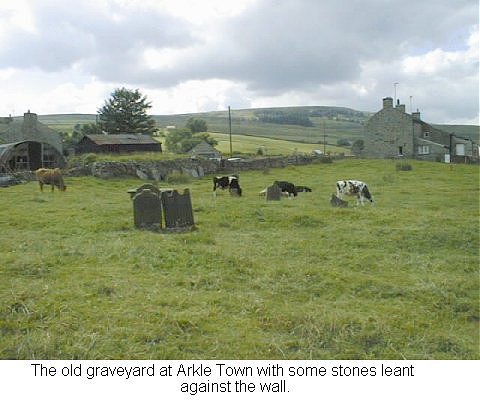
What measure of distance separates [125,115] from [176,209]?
70.1m

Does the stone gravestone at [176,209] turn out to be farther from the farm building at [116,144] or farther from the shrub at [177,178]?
the farm building at [116,144]

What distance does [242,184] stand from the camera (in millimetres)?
33531

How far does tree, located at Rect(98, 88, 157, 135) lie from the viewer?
80562 mm

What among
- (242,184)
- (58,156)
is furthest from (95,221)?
(58,156)

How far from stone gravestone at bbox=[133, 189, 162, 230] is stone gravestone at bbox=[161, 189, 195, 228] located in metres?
0.27

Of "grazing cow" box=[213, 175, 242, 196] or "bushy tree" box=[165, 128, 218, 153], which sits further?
"bushy tree" box=[165, 128, 218, 153]

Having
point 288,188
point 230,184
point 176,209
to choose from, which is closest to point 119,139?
point 230,184

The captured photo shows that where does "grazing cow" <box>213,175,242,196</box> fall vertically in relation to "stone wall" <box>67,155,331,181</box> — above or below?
below

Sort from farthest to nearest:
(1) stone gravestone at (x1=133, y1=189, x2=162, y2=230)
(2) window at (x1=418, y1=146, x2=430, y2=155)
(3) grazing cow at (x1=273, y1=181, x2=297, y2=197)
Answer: (2) window at (x1=418, y1=146, x2=430, y2=155)
(3) grazing cow at (x1=273, y1=181, x2=297, y2=197)
(1) stone gravestone at (x1=133, y1=189, x2=162, y2=230)

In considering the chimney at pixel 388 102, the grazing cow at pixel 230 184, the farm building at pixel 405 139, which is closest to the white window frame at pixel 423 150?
the farm building at pixel 405 139

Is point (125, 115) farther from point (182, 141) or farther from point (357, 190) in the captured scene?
point (357, 190)

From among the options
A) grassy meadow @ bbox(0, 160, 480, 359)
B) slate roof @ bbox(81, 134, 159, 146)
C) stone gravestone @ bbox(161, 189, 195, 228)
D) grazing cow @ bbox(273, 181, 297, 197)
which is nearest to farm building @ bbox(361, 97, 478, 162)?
slate roof @ bbox(81, 134, 159, 146)

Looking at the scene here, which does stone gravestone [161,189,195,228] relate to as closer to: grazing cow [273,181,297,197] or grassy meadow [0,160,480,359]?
grassy meadow [0,160,480,359]

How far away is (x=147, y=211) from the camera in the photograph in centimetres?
1457
